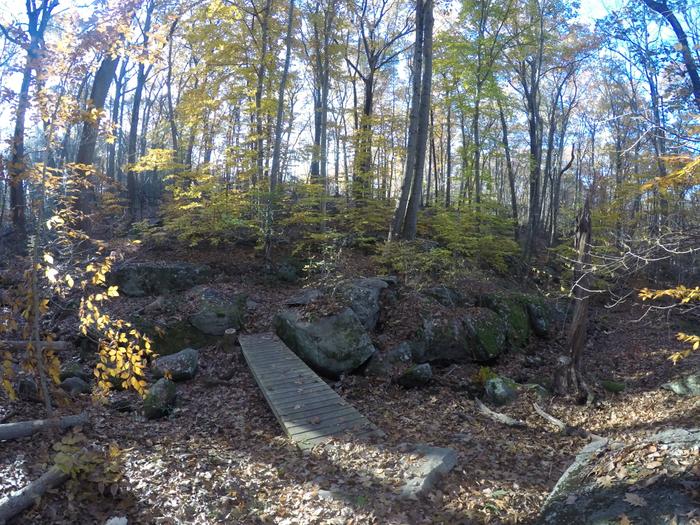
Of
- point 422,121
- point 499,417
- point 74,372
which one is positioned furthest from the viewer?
point 422,121

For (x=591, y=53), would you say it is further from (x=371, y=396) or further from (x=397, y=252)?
(x=371, y=396)

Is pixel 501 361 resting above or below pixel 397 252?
below

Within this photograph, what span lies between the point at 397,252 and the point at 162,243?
767 cm

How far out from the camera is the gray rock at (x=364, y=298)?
997 centimetres

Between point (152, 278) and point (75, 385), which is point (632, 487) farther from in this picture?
point (152, 278)

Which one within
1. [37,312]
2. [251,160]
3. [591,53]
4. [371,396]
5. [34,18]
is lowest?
[371,396]

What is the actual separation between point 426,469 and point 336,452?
4.08ft

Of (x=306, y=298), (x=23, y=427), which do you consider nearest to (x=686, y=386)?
(x=306, y=298)

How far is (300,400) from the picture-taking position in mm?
7008

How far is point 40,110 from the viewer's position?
Answer: 4.27m

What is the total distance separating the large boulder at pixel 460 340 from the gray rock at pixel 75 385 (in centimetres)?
651

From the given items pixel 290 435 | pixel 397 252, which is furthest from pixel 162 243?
pixel 290 435

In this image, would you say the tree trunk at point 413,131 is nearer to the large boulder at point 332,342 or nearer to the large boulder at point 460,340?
the large boulder at point 460,340

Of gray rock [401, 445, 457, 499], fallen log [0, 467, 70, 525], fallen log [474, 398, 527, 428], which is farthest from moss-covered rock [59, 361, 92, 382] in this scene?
fallen log [474, 398, 527, 428]
